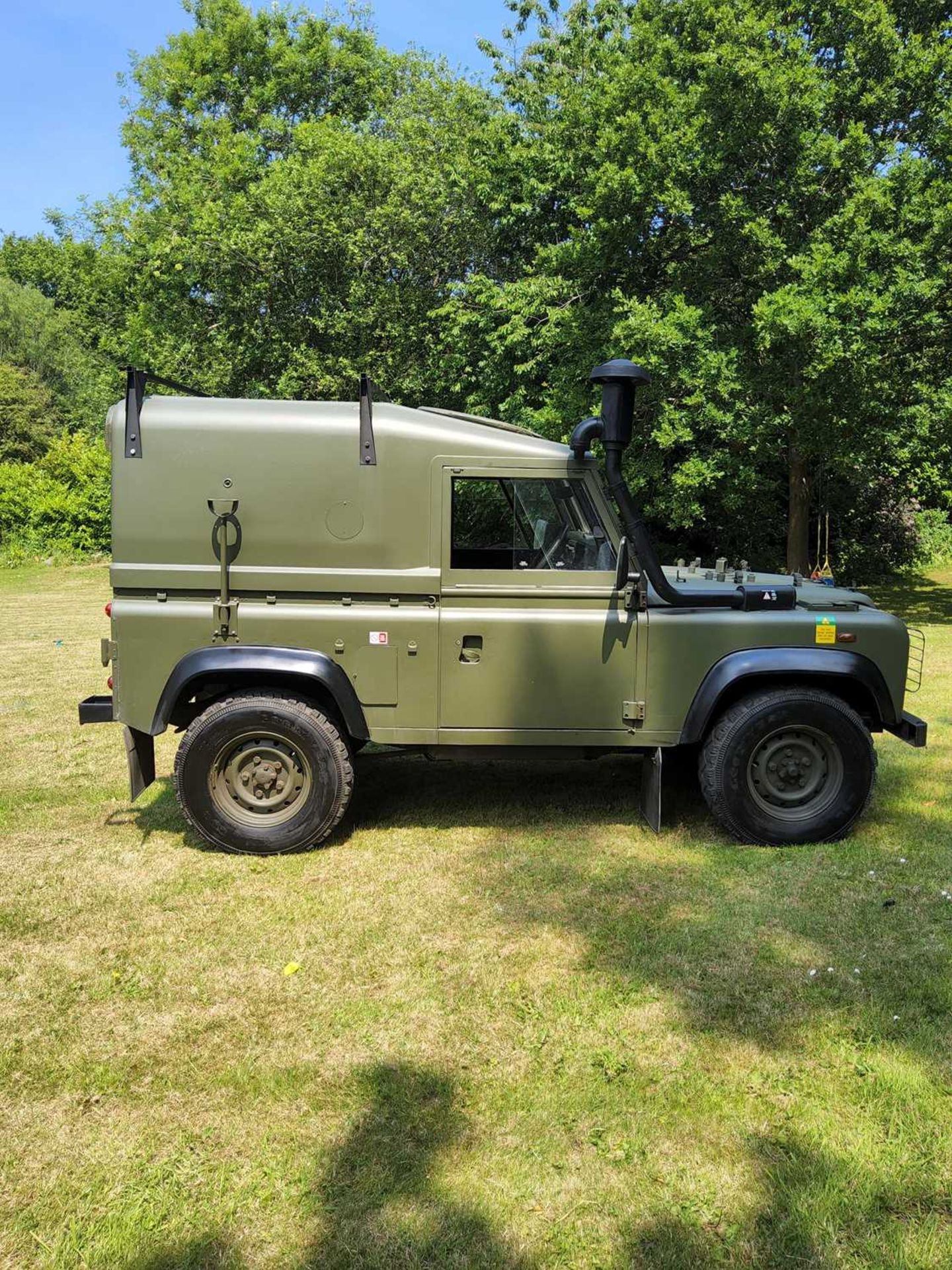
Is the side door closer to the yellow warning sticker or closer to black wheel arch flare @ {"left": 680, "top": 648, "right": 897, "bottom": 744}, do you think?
black wheel arch flare @ {"left": 680, "top": 648, "right": 897, "bottom": 744}

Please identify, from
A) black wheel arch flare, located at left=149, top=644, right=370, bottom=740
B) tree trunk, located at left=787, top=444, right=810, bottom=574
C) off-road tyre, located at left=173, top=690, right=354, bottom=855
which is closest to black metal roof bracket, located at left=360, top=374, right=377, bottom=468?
black wheel arch flare, located at left=149, top=644, right=370, bottom=740

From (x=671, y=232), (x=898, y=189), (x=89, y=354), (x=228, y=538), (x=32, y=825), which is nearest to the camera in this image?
(x=228, y=538)

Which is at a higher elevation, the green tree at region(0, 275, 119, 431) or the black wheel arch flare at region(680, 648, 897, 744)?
the green tree at region(0, 275, 119, 431)

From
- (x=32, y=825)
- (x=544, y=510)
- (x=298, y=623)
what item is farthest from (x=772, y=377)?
(x=32, y=825)

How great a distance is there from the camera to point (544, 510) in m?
4.96

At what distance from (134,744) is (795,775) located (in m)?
3.63

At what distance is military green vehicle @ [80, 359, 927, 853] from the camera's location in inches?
189

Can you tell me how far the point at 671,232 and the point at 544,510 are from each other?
12595 millimetres

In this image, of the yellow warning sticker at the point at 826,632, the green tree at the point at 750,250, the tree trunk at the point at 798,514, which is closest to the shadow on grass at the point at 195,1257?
the yellow warning sticker at the point at 826,632

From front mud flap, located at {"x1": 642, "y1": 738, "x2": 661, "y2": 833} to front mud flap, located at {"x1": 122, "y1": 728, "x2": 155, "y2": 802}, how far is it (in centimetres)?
277

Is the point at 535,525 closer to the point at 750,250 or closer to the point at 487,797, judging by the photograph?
the point at 487,797

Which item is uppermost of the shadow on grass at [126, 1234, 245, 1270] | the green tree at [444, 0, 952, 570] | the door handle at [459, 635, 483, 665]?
the green tree at [444, 0, 952, 570]

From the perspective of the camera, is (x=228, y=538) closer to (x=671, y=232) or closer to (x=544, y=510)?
(x=544, y=510)

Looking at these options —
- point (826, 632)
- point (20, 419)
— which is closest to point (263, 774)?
point (826, 632)
